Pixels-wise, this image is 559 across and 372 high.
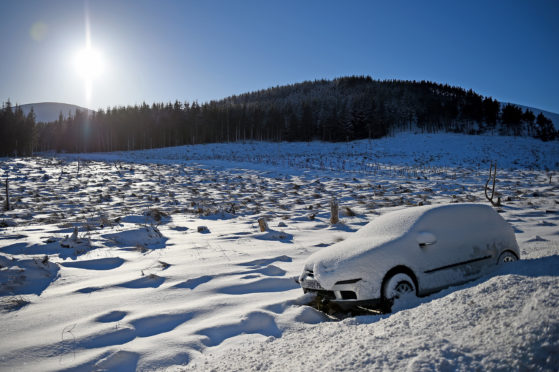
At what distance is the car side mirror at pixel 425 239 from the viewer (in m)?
4.55

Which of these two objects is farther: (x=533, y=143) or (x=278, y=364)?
(x=533, y=143)

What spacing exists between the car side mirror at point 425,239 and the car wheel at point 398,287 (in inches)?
21.7

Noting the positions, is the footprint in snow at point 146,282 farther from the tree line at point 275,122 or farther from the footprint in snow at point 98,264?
the tree line at point 275,122

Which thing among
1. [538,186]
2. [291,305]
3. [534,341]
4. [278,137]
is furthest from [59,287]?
[278,137]

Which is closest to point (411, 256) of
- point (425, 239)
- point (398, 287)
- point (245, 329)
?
point (425, 239)

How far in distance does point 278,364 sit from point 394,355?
106 cm

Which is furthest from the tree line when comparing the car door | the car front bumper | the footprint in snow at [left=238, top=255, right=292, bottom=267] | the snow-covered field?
the car front bumper

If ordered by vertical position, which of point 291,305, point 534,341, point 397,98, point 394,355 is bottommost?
point 291,305

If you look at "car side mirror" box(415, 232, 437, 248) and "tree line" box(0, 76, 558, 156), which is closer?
"car side mirror" box(415, 232, 437, 248)

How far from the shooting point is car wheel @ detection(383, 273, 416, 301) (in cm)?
421

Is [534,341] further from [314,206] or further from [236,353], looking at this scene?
[314,206]

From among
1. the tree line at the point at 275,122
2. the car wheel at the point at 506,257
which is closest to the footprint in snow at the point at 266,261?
the car wheel at the point at 506,257

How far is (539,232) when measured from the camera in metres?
8.70

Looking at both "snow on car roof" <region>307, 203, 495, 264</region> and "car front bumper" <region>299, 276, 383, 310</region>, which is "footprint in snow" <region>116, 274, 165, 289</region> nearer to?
"snow on car roof" <region>307, 203, 495, 264</region>
